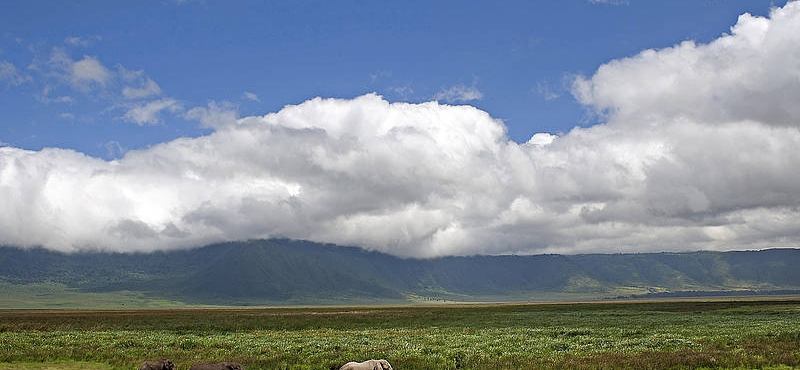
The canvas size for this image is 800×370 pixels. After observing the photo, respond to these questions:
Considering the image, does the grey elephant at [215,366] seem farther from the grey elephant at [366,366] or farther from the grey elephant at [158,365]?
the grey elephant at [366,366]

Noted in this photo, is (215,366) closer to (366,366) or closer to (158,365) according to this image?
(158,365)

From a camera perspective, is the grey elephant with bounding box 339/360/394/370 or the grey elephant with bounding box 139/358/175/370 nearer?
the grey elephant with bounding box 339/360/394/370

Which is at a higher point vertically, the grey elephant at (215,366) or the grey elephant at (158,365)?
the grey elephant at (215,366)

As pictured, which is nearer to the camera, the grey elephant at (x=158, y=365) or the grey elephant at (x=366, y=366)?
the grey elephant at (x=366, y=366)

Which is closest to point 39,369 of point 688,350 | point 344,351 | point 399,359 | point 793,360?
point 344,351

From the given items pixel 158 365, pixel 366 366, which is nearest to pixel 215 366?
pixel 158 365

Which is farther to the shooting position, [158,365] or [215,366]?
[158,365]

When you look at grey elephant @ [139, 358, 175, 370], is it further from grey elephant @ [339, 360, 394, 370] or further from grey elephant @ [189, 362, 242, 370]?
grey elephant @ [339, 360, 394, 370]

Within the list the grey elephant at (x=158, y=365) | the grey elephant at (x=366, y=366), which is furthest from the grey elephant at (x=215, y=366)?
the grey elephant at (x=366, y=366)

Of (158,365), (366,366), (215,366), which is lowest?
(158,365)

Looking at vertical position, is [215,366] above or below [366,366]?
above

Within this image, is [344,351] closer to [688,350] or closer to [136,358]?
[136,358]

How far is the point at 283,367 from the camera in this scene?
33.6m

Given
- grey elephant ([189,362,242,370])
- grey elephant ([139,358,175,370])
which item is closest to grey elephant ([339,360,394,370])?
grey elephant ([189,362,242,370])
